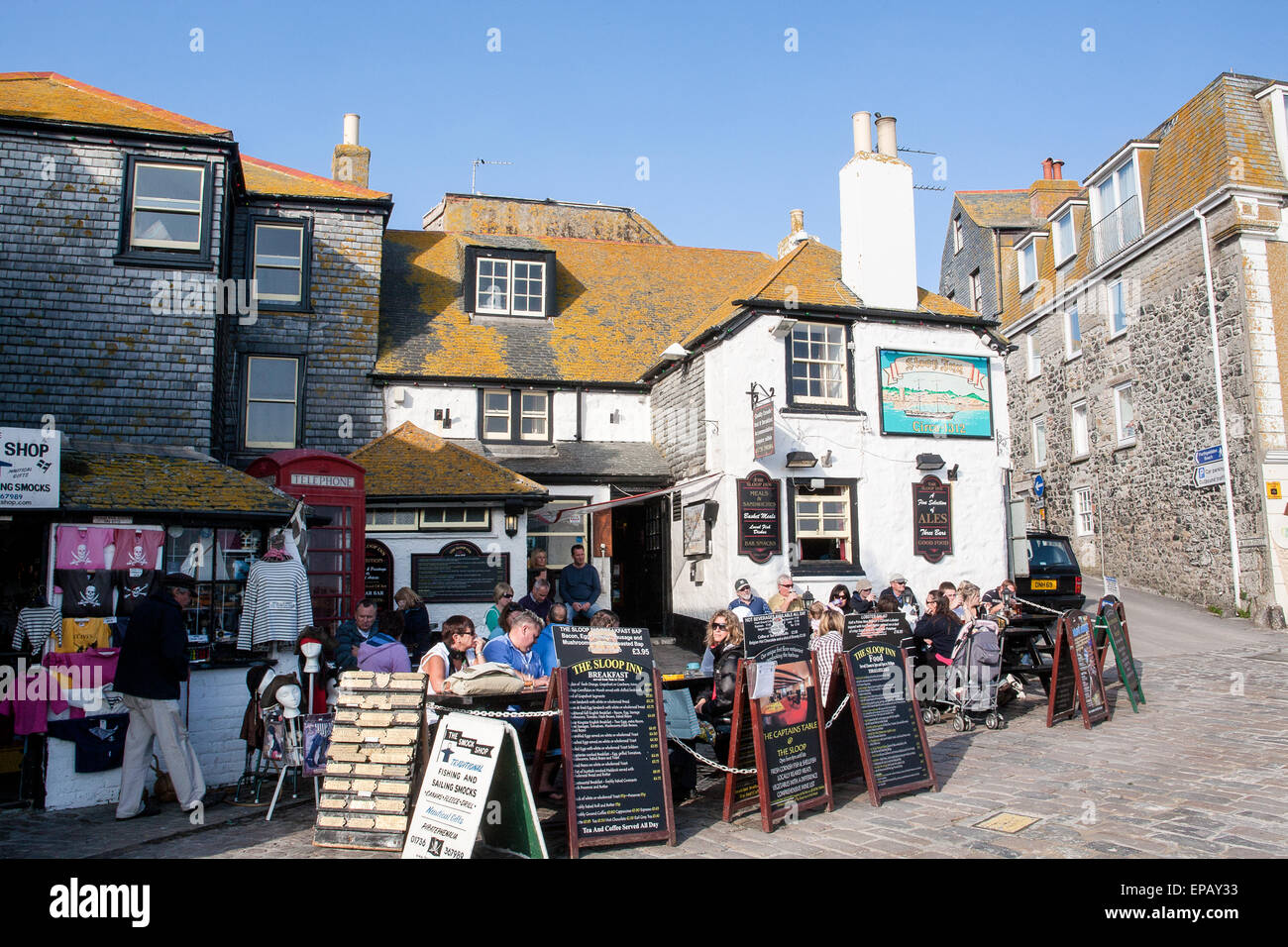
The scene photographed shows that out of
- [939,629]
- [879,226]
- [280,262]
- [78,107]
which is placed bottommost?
[939,629]

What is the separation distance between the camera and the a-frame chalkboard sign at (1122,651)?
35.7 ft

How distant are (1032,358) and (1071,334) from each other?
1.92 meters

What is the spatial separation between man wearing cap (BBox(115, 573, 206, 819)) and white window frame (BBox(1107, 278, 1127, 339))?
886 inches

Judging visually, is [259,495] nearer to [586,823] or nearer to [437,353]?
[586,823]

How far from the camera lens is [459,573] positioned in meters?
15.3

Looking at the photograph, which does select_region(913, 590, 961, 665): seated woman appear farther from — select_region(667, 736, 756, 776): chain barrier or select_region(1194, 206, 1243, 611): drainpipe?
select_region(1194, 206, 1243, 611): drainpipe

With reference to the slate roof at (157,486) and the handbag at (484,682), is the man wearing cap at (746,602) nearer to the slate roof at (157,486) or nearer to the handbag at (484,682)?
the handbag at (484,682)

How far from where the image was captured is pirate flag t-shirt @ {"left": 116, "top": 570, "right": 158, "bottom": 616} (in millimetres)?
9141

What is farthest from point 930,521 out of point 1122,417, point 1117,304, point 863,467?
point 1117,304

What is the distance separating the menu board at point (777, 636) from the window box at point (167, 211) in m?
11.6

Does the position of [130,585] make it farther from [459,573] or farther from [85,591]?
[459,573]

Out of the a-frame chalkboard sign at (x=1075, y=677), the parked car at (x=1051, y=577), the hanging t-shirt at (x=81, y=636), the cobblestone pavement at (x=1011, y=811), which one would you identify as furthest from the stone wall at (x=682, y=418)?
the hanging t-shirt at (x=81, y=636)
